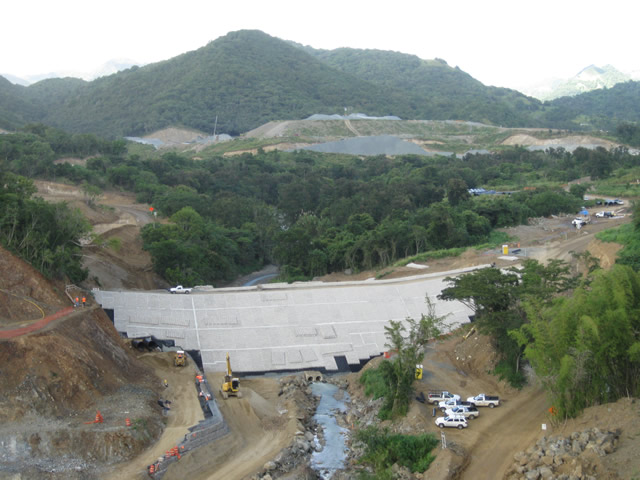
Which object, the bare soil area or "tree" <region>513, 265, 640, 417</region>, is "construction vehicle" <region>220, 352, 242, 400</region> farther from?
the bare soil area

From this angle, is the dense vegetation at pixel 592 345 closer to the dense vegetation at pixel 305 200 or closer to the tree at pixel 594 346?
the tree at pixel 594 346

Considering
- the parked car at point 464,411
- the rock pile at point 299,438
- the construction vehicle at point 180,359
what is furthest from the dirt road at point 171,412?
the parked car at point 464,411

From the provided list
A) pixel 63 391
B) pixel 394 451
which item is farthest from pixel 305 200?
pixel 394 451

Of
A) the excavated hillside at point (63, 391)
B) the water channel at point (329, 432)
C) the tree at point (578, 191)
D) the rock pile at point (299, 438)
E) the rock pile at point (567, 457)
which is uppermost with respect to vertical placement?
the tree at point (578, 191)

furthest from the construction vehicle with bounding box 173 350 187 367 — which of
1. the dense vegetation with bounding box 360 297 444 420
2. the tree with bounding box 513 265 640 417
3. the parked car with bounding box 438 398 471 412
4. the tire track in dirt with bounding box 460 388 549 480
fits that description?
the tree with bounding box 513 265 640 417

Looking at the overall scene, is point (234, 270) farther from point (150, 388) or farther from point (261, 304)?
point (150, 388)

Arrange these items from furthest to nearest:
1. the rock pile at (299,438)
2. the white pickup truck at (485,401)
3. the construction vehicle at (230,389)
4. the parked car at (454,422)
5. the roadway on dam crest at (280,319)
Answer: the roadway on dam crest at (280,319) < the construction vehicle at (230,389) < the white pickup truck at (485,401) < the parked car at (454,422) < the rock pile at (299,438)

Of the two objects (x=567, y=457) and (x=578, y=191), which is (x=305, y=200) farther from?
(x=567, y=457)
